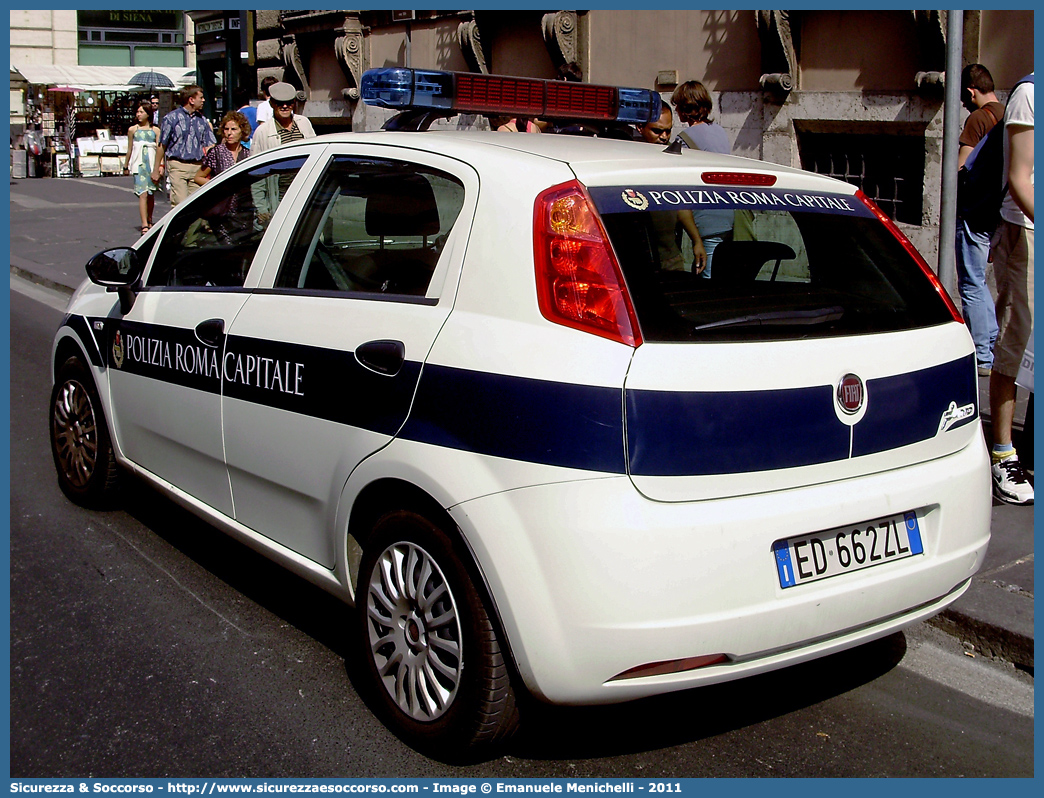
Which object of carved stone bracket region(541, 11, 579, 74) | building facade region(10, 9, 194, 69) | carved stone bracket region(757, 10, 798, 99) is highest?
building facade region(10, 9, 194, 69)

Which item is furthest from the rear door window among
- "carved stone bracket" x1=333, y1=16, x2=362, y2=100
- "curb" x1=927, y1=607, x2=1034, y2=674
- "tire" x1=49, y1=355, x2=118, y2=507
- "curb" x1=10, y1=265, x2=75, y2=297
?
"carved stone bracket" x1=333, y1=16, x2=362, y2=100

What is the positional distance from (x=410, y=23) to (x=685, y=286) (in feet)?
51.1

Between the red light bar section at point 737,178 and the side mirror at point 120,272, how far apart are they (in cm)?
251

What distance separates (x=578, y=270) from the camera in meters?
2.88

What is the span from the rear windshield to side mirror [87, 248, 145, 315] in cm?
239

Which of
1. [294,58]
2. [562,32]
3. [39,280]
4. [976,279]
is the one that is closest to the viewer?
[976,279]

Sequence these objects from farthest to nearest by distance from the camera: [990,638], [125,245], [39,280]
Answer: [125,245], [39,280], [990,638]

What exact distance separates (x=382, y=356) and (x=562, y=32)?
12.0 m

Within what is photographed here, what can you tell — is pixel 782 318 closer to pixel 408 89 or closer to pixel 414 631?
pixel 414 631

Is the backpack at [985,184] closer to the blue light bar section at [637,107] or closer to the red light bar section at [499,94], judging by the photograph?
the blue light bar section at [637,107]

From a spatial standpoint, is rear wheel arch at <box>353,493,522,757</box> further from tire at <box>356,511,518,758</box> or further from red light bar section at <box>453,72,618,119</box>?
red light bar section at <box>453,72,618,119</box>

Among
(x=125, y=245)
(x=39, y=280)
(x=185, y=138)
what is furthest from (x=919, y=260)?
(x=185, y=138)

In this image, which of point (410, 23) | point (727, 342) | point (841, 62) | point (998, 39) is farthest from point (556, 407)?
point (410, 23)

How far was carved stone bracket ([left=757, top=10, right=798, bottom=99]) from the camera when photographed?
1145cm
